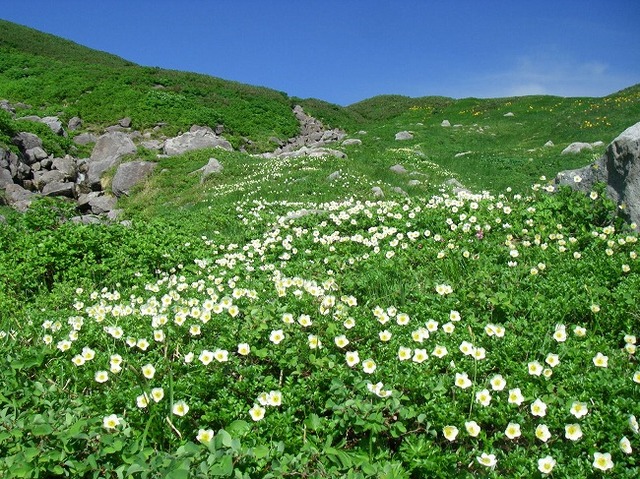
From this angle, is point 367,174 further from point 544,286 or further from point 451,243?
point 544,286

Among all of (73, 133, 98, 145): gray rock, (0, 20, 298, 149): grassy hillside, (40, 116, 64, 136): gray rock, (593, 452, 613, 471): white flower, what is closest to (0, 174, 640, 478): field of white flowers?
(593, 452, 613, 471): white flower

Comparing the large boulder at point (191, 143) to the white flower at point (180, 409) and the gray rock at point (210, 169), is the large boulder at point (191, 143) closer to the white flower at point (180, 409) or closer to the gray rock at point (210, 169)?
the gray rock at point (210, 169)

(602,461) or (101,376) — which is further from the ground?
(602,461)

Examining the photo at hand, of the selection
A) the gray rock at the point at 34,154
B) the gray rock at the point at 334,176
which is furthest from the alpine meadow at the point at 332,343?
the gray rock at the point at 34,154

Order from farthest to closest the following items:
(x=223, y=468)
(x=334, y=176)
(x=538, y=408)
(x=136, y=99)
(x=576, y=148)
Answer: (x=136, y=99) < (x=576, y=148) < (x=334, y=176) < (x=538, y=408) < (x=223, y=468)

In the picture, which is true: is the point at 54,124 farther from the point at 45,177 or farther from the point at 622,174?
the point at 622,174

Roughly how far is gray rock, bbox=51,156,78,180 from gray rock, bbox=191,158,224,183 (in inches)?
238

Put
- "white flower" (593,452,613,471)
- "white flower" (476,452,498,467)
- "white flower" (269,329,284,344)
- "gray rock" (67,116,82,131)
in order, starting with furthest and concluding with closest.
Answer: "gray rock" (67,116,82,131), "white flower" (269,329,284,344), "white flower" (476,452,498,467), "white flower" (593,452,613,471)

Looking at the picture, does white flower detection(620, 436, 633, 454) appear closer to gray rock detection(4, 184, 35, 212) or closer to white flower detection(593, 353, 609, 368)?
white flower detection(593, 353, 609, 368)

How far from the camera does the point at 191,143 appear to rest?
26.7 m

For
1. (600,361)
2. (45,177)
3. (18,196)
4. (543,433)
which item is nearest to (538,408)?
(543,433)

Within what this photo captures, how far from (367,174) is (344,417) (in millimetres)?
15783

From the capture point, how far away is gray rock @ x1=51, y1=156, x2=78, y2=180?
896 inches

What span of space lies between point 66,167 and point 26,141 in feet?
7.22
